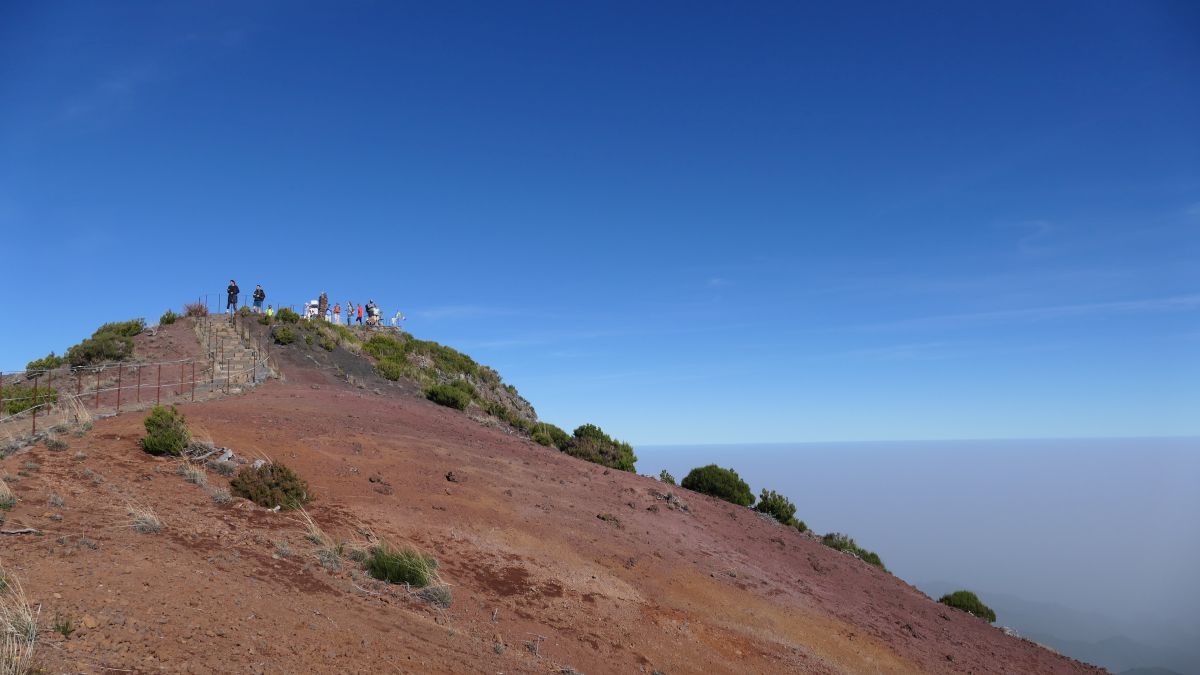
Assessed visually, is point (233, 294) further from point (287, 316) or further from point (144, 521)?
point (144, 521)

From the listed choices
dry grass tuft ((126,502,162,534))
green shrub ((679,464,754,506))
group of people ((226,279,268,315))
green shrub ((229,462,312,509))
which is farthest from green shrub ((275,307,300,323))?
dry grass tuft ((126,502,162,534))

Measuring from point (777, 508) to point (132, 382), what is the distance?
26334 mm

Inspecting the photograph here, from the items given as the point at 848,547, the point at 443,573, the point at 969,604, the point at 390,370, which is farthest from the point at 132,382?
the point at 969,604

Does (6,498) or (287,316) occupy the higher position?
(287,316)

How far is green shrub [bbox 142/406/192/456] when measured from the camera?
42.1ft

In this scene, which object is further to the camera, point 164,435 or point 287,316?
point 287,316

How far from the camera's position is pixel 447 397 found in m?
30.5

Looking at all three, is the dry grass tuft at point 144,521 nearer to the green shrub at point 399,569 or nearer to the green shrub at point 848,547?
the green shrub at point 399,569

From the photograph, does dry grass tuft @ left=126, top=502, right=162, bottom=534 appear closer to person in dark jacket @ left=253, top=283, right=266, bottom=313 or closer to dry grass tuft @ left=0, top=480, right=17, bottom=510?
dry grass tuft @ left=0, top=480, right=17, bottom=510

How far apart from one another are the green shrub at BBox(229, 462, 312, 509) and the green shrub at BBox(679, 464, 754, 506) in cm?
1771

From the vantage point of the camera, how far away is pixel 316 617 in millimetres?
7363

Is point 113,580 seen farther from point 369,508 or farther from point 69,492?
point 369,508

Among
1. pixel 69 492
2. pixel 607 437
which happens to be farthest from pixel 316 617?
pixel 607 437

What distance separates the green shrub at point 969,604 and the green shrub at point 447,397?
21387 millimetres
